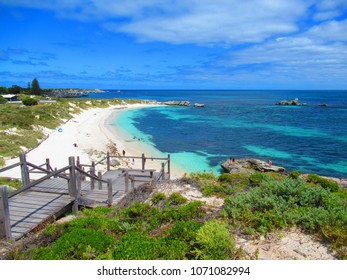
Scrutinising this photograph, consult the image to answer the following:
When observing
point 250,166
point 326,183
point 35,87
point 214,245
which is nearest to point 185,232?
point 214,245

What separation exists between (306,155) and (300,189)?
24.2m

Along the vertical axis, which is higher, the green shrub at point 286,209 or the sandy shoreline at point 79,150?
the green shrub at point 286,209

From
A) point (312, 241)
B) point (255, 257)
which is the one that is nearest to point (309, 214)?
point (312, 241)

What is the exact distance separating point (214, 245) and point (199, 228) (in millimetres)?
879

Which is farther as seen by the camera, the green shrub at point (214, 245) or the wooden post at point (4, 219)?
the wooden post at point (4, 219)

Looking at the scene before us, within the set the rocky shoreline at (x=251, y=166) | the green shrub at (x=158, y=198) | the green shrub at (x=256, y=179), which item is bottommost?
the rocky shoreline at (x=251, y=166)

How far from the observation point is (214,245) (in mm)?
4465

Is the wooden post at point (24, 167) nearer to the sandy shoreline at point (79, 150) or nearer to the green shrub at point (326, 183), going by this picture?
the sandy shoreline at point (79, 150)

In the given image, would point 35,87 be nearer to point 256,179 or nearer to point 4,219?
point 4,219

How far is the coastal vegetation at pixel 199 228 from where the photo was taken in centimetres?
462

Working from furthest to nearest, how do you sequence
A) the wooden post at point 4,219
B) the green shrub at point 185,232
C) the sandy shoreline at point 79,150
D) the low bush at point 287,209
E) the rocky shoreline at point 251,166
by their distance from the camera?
the rocky shoreline at point 251,166 < the sandy shoreline at point 79,150 < the wooden post at point 4,219 < the low bush at point 287,209 < the green shrub at point 185,232

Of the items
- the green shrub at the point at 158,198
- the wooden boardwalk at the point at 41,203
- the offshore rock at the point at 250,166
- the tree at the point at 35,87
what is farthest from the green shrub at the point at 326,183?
the tree at the point at 35,87

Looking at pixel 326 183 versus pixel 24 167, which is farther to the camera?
pixel 326 183

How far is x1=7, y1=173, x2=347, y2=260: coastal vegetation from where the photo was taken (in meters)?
4.62
